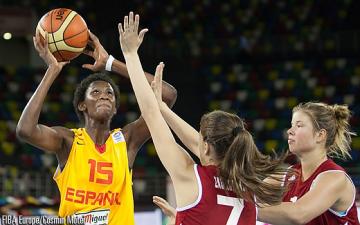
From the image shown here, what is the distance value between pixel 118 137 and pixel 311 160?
1354 millimetres

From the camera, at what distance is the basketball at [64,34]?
15.5 ft

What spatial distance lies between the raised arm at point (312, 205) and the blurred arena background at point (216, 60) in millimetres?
8759

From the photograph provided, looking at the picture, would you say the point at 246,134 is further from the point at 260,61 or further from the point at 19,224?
the point at 260,61

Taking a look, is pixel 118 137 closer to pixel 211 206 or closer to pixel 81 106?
pixel 81 106

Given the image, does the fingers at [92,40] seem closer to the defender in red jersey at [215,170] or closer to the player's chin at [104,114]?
the player's chin at [104,114]

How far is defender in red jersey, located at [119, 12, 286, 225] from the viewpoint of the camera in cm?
337

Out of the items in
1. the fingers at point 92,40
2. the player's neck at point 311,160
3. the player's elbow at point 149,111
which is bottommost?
the player's neck at point 311,160

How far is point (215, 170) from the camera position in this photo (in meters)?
3.44

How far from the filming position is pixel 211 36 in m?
17.8

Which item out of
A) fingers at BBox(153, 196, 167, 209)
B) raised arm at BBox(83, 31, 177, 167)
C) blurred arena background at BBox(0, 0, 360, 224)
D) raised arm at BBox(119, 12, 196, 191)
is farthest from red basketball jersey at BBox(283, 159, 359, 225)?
blurred arena background at BBox(0, 0, 360, 224)

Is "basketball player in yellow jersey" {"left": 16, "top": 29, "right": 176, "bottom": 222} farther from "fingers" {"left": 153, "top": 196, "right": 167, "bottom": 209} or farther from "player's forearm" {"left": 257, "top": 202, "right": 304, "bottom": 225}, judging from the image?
"player's forearm" {"left": 257, "top": 202, "right": 304, "bottom": 225}

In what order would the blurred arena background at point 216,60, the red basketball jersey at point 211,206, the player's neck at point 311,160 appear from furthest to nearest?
the blurred arena background at point 216,60, the player's neck at point 311,160, the red basketball jersey at point 211,206

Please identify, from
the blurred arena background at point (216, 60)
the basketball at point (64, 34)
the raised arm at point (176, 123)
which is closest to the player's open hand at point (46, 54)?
the basketball at point (64, 34)

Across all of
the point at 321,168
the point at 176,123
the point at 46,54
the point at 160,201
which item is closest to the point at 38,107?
the point at 46,54
